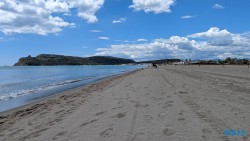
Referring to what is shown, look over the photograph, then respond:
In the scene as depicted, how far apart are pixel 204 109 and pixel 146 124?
2.66 metres

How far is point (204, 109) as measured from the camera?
344 inches

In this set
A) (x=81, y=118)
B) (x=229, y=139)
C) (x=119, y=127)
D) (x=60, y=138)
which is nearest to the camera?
(x=229, y=139)

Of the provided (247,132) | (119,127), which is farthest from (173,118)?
(247,132)

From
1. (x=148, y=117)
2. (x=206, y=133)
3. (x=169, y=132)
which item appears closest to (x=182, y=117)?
(x=148, y=117)

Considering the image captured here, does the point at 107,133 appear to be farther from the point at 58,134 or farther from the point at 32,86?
the point at 32,86

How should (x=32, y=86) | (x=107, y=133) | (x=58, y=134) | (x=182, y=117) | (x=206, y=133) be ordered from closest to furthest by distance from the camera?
(x=206, y=133)
(x=107, y=133)
(x=58, y=134)
(x=182, y=117)
(x=32, y=86)

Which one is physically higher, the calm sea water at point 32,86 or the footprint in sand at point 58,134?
the footprint in sand at point 58,134

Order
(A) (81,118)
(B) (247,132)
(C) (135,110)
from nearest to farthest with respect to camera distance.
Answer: (B) (247,132) < (A) (81,118) < (C) (135,110)

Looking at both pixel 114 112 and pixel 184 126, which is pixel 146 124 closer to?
pixel 184 126

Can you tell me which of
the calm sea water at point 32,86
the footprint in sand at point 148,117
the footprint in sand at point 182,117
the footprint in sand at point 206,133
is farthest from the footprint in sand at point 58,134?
the calm sea water at point 32,86

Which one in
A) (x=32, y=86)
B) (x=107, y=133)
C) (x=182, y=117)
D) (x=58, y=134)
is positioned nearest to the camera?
(x=107, y=133)

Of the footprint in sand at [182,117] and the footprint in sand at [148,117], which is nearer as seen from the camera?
the footprint in sand at [182,117]

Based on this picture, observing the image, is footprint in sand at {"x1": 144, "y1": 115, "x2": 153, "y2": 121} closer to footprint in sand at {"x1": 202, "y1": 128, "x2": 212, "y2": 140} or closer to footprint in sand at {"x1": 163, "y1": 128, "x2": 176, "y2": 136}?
footprint in sand at {"x1": 163, "y1": 128, "x2": 176, "y2": 136}

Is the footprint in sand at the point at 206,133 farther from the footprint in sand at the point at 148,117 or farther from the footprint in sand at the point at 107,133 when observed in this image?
the footprint in sand at the point at 107,133
